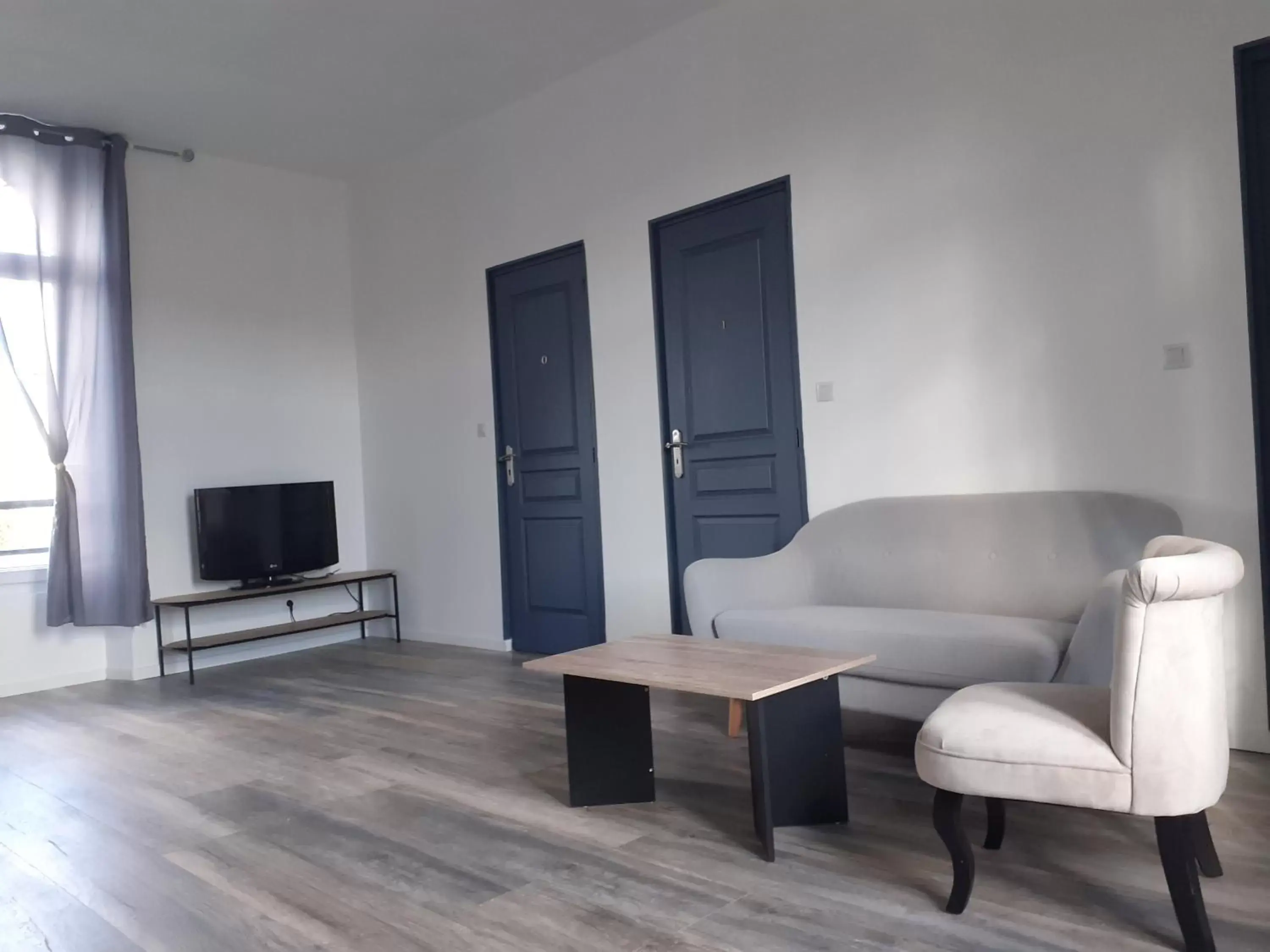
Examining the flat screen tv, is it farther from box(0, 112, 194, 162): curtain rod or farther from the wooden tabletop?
the wooden tabletop

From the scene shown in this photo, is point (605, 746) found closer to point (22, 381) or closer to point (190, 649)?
point (190, 649)

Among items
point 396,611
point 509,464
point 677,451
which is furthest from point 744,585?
point 396,611

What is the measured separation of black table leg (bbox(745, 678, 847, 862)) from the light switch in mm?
1614

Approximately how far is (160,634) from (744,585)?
352 cm

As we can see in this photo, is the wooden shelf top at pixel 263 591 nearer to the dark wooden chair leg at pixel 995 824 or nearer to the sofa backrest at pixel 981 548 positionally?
the sofa backrest at pixel 981 548

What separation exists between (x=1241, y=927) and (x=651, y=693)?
103 inches

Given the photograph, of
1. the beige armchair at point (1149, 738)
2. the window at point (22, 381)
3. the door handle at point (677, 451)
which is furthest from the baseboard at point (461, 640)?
the beige armchair at point (1149, 738)

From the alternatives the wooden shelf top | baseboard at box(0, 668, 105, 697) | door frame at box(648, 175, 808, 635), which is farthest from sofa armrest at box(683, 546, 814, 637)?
baseboard at box(0, 668, 105, 697)

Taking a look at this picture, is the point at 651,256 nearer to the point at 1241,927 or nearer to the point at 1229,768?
the point at 1229,768

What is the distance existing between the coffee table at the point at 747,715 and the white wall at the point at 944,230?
53.1 inches

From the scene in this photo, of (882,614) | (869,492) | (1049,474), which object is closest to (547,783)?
(882,614)

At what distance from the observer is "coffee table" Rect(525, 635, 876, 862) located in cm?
233

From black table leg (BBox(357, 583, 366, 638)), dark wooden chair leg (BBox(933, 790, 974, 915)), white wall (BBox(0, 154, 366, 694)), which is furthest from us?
black table leg (BBox(357, 583, 366, 638))

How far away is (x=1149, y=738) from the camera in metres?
1.78
